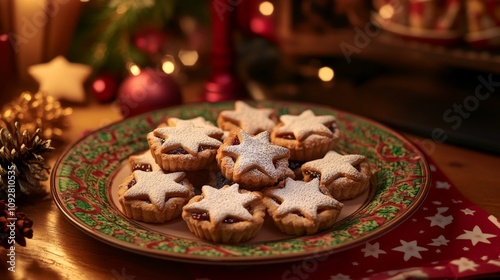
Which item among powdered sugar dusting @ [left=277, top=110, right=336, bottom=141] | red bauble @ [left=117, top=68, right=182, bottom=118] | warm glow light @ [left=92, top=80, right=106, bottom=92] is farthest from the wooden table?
warm glow light @ [left=92, top=80, right=106, bottom=92]

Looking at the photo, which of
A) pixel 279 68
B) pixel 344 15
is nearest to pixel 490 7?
pixel 344 15

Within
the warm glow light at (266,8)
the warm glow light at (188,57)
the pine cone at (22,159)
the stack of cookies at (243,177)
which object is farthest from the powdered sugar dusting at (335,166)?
the warm glow light at (188,57)

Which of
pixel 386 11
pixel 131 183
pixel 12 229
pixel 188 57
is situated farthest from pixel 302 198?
pixel 188 57

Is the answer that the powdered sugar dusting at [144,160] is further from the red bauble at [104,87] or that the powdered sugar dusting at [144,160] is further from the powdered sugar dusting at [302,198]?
Result: the red bauble at [104,87]

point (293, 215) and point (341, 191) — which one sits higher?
point (341, 191)

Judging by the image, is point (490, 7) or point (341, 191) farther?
point (490, 7)

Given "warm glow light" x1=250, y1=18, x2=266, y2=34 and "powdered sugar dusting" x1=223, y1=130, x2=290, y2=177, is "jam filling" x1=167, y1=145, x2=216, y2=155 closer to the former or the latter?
"powdered sugar dusting" x1=223, y1=130, x2=290, y2=177

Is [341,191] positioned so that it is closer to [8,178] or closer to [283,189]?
[283,189]
